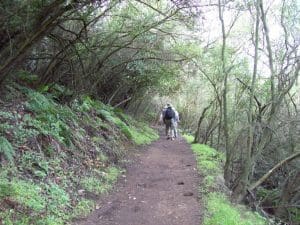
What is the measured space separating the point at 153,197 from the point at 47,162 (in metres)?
2.57

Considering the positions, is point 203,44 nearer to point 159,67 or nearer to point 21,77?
point 159,67

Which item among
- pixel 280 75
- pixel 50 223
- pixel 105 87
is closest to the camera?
pixel 50 223

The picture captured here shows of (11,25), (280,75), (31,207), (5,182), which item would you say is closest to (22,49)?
(11,25)

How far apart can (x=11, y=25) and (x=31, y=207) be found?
4.24 meters

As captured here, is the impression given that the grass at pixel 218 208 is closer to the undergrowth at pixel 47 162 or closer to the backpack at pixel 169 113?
the undergrowth at pixel 47 162

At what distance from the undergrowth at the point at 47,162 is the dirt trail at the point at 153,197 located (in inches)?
14.1

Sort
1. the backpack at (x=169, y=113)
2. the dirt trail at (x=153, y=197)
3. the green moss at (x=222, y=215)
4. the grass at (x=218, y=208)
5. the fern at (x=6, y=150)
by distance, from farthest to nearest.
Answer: the backpack at (x=169, y=113) → the grass at (x=218, y=208) → the green moss at (x=222, y=215) → the dirt trail at (x=153, y=197) → the fern at (x=6, y=150)

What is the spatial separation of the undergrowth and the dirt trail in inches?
14.1

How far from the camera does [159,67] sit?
1914 centimetres

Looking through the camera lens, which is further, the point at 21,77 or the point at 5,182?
the point at 21,77

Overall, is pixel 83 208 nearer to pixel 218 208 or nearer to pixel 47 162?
pixel 47 162

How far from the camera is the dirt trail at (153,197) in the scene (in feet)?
24.6

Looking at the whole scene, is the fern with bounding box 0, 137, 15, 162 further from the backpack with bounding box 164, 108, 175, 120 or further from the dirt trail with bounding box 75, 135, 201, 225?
the backpack with bounding box 164, 108, 175, 120

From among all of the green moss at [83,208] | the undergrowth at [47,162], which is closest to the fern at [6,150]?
the undergrowth at [47,162]
